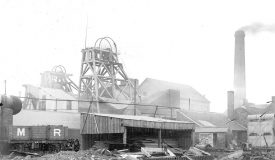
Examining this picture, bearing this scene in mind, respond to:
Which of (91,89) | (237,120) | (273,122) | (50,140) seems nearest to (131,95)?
(91,89)

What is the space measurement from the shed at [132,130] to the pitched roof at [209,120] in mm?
15985

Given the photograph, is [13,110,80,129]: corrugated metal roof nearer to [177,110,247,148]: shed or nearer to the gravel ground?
the gravel ground

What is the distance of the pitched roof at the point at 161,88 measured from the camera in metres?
60.4

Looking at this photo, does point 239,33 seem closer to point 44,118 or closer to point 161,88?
point 161,88

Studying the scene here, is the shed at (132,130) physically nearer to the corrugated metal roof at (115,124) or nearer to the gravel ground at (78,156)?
the corrugated metal roof at (115,124)

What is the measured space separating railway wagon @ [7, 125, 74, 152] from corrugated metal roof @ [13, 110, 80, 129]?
5.82 meters

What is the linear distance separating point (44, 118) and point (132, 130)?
8.12 metres

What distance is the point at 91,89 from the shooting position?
1714 inches

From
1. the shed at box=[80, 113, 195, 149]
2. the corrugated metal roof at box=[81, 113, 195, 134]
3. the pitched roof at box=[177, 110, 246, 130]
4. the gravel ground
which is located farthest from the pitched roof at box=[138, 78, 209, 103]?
the gravel ground


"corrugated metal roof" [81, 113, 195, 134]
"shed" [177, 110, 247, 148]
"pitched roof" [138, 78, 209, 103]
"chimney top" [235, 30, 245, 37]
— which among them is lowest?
"shed" [177, 110, 247, 148]

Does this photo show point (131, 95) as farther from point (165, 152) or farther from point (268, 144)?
point (165, 152)

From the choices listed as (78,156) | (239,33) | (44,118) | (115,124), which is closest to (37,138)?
(115,124)

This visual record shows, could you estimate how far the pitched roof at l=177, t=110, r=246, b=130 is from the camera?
1743 inches

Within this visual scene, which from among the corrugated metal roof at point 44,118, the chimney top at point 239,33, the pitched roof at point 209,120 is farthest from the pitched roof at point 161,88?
the corrugated metal roof at point 44,118
